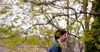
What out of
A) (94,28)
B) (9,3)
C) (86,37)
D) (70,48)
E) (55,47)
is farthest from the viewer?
(70,48)

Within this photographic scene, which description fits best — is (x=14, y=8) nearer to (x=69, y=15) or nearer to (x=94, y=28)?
(x=69, y=15)

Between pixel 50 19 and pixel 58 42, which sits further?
pixel 50 19

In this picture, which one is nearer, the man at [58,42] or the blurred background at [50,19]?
→ the man at [58,42]

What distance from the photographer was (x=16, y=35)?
5961 millimetres

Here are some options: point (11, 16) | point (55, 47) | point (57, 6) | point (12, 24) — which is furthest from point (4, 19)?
point (55, 47)

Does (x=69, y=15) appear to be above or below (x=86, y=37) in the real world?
above

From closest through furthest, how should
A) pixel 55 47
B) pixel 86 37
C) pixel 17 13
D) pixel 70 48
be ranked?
pixel 55 47 → pixel 86 37 → pixel 17 13 → pixel 70 48

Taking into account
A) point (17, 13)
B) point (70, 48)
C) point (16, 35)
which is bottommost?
point (70, 48)

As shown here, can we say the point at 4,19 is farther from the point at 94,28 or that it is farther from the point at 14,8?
the point at 94,28

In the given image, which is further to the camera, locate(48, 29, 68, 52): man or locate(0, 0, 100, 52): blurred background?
locate(0, 0, 100, 52): blurred background

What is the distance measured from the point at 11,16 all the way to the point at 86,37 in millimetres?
2141

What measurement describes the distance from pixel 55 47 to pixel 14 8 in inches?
88.3

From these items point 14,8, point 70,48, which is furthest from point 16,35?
point 70,48

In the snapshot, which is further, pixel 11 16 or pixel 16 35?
pixel 11 16
